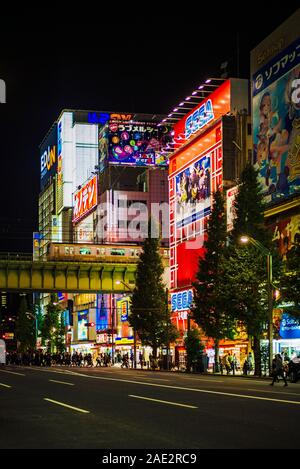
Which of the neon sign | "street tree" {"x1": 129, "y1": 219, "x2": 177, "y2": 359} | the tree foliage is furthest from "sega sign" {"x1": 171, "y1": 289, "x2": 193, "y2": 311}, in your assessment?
the neon sign

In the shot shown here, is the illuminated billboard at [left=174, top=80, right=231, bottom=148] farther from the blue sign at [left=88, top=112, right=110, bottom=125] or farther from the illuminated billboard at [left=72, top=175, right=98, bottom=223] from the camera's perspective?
the blue sign at [left=88, top=112, right=110, bottom=125]

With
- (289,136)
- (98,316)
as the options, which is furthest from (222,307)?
(98,316)

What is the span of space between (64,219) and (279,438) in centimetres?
16121

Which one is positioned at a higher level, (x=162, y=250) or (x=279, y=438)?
(x=162, y=250)

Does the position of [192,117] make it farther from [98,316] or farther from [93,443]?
Result: [93,443]

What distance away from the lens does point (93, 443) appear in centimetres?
1115

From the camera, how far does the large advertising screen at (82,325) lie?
129900mm

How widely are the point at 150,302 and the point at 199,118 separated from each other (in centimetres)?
1987

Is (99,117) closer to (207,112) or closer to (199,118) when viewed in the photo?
(199,118)

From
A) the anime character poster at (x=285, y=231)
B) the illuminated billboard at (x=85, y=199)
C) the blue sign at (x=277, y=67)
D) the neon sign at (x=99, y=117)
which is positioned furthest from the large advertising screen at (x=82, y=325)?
the anime character poster at (x=285, y=231)

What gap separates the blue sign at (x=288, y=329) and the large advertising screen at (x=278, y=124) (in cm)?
896

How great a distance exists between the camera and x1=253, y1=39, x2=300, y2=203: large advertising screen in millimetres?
53219

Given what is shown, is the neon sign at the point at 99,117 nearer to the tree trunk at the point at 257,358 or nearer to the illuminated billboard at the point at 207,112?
the illuminated billboard at the point at 207,112

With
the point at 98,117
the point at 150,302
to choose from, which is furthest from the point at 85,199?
the point at 150,302
